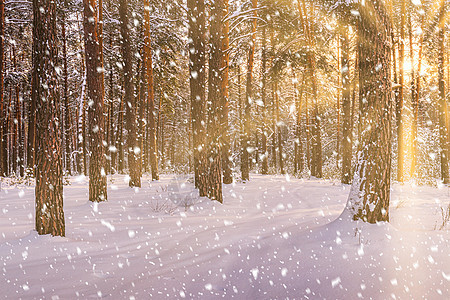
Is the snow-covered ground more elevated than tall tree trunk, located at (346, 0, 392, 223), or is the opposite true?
tall tree trunk, located at (346, 0, 392, 223)

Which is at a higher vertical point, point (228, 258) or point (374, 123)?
point (374, 123)

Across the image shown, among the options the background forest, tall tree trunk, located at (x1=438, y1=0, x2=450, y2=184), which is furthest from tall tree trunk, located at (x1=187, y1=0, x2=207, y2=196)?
tall tree trunk, located at (x1=438, y1=0, x2=450, y2=184)

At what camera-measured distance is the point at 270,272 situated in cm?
→ 377

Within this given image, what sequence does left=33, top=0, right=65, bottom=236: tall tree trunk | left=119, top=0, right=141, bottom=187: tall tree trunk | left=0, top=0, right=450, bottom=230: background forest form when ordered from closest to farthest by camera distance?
left=33, top=0, right=65, bottom=236: tall tree trunk < left=0, top=0, right=450, bottom=230: background forest < left=119, top=0, right=141, bottom=187: tall tree trunk

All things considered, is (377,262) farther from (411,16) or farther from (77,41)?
(77,41)

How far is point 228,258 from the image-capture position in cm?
435

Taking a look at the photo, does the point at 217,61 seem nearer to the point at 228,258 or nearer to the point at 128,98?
the point at 128,98

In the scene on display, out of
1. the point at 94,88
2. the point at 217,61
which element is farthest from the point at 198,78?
the point at 94,88

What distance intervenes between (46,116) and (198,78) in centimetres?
462

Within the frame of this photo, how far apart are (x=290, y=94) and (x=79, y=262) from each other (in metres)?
22.4

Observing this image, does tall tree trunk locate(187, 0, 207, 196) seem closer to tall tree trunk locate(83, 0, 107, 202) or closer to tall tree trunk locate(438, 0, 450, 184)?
tall tree trunk locate(83, 0, 107, 202)

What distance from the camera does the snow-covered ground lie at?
129 inches

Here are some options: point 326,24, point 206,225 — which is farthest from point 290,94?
point 206,225

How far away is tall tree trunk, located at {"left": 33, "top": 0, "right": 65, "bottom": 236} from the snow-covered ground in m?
0.52
